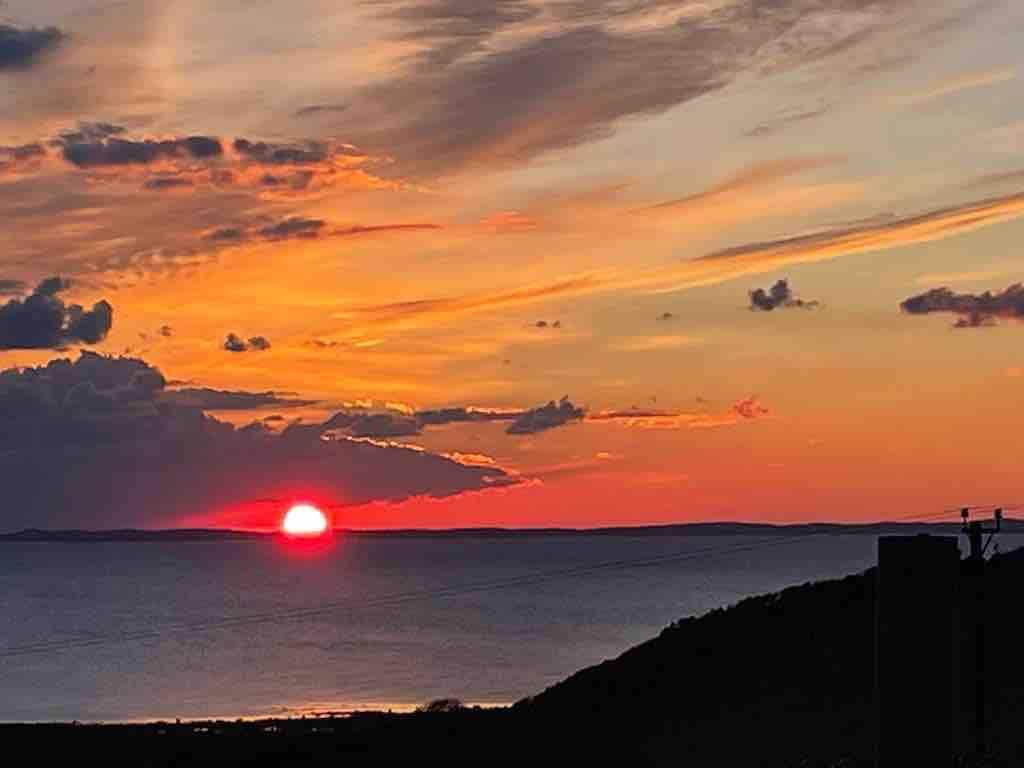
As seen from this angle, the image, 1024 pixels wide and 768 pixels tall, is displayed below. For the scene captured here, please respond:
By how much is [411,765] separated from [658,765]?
9.95 metres

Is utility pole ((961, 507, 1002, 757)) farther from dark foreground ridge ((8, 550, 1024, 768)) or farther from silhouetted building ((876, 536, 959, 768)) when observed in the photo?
silhouetted building ((876, 536, 959, 768))

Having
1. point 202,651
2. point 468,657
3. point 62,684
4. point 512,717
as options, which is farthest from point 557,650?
point 512,717

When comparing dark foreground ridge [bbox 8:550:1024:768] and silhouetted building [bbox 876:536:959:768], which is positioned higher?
dark foreground ridge [bbox 8:550:1024:768]

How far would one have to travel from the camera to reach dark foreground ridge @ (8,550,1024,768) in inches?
2135

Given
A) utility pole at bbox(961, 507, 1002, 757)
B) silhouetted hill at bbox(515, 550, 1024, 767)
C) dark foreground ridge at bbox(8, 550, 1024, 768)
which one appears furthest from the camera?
dark foreground ridge at bbox(8, 550, 1024, 768)

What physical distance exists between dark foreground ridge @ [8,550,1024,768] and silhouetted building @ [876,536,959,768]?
41279 mm

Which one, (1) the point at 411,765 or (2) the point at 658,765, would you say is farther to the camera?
(1) the point at 411,765

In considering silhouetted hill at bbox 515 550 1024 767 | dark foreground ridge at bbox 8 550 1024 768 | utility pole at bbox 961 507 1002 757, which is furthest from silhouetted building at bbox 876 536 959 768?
dark foreground ridge at bbox 8 550 1024 768

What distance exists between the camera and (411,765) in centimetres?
5978

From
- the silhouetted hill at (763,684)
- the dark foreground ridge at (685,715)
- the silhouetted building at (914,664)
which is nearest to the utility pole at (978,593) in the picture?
the silhouetted hill at (763,684)

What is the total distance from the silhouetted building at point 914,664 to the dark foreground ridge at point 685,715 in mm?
41279

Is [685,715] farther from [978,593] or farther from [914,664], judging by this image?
[914,664]

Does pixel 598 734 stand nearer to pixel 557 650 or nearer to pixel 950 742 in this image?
pixel 950 742

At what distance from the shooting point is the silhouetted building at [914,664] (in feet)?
17.0
